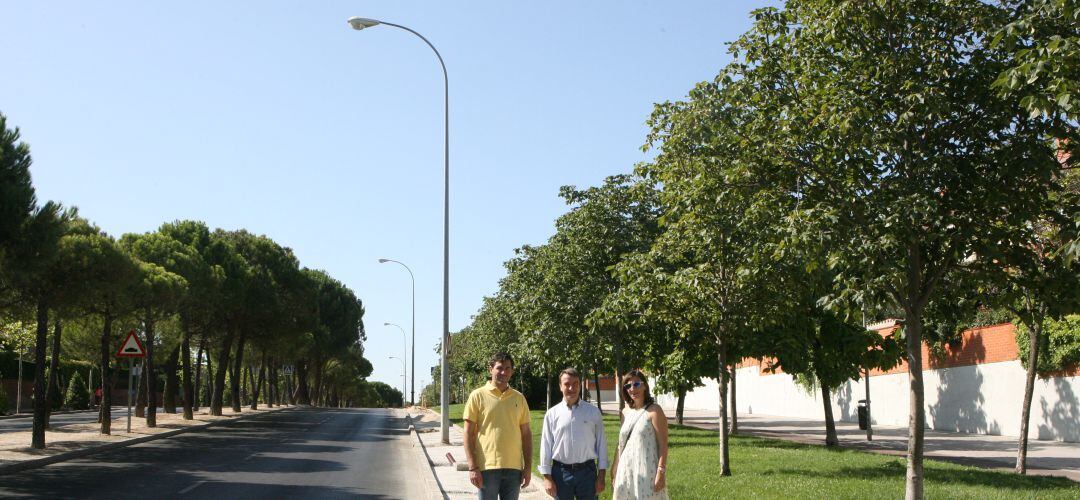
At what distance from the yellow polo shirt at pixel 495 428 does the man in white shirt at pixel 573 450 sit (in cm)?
26

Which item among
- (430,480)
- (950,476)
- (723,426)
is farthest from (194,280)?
(950,476)

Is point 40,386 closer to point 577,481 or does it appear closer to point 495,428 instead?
point 495,428

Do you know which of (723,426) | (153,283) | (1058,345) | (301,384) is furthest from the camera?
(301,384)

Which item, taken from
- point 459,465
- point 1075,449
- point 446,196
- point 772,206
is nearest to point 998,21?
point 772,206

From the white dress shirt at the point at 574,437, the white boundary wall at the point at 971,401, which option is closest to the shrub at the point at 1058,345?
the white boundary wall at the point at 971,401

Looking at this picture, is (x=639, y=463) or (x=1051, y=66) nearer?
(x=1051, y=66)

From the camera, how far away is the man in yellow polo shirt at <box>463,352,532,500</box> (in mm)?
7832

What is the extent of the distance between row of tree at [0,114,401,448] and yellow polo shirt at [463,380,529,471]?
14.9 m

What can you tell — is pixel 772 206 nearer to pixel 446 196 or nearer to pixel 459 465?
pixel 459 465

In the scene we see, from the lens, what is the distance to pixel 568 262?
2352cm

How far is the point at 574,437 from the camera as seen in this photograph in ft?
25.7

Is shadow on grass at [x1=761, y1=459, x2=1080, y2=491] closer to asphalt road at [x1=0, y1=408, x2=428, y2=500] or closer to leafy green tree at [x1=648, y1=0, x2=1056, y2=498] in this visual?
leafy green tree at [x1=648, y1=0, x2=1056, y2=498]

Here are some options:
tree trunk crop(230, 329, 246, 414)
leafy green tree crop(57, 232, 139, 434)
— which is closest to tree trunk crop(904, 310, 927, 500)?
leafy green tree crop(57, 232, 139, 434)

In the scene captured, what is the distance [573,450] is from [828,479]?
7.70 meters
